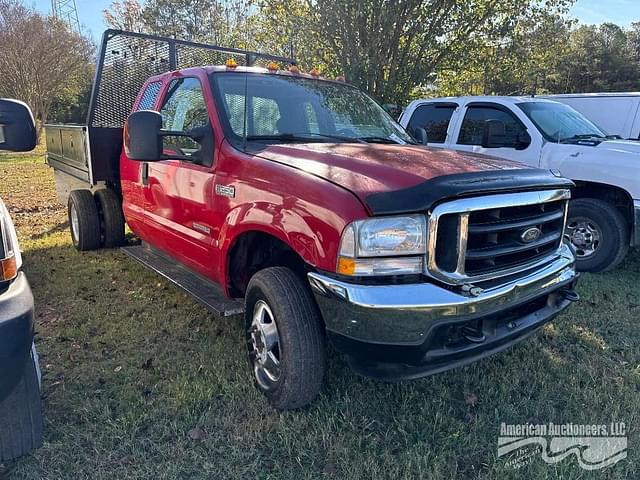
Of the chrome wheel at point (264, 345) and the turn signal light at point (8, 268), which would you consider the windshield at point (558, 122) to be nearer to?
the chrome wheel at point (264, 345)

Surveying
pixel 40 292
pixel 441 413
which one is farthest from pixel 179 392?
pixel 40 292

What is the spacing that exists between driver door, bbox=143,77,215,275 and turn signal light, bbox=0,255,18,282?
1.38 m

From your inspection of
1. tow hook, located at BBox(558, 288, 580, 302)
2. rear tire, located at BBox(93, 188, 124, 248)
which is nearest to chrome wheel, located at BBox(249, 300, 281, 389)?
tow hook, located at BBox(558, 288, 580, 302)

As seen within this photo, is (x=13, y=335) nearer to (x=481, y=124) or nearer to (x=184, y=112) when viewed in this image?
(x=184, y=112)

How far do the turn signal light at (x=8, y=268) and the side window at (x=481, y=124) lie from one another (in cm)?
557

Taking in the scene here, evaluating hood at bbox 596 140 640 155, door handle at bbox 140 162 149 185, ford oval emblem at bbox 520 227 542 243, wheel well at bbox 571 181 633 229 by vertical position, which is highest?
hood at bbox 596 140 640 155

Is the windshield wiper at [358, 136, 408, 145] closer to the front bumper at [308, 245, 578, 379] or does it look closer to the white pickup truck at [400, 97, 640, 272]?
the white pickup truck at [400, 97, 640, 272]

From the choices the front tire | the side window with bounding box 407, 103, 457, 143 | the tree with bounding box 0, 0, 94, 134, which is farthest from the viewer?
the tree with bounding box 0, 0, 94, 134

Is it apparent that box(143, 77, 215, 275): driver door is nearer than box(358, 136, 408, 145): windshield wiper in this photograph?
Yes

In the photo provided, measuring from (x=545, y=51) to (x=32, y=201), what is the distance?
12.0 metres

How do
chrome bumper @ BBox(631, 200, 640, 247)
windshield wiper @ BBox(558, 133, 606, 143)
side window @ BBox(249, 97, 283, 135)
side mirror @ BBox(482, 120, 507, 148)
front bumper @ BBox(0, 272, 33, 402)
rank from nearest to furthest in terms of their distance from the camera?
front bumper @ BBox(0, 272, 33, 402)
side window @ BBox(249, 97, 283, 135)
side mirror @ BBox(482, 120, 507, 148)
chrome bumper @ BBox(631, 200, 640, 247)
windshield wiper @ BBox(558, 133, 606, 143)

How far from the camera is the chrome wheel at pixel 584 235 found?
562 cm

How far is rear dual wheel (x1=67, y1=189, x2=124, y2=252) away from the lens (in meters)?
5.65

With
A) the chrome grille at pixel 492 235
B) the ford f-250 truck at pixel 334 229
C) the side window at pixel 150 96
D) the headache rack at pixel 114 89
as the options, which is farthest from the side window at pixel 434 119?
the chrome grille at pixel 492 235
